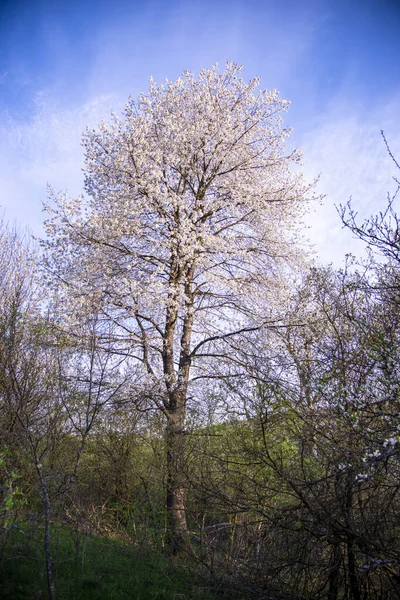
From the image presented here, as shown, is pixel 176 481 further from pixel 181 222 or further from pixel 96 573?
pixel 181 222

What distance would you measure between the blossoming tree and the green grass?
2.42 meters

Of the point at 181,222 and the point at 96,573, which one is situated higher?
the point at 181,222

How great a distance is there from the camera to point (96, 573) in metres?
6.60

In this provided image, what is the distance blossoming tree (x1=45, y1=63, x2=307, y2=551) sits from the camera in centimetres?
970

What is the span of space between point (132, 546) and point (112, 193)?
7.03 m

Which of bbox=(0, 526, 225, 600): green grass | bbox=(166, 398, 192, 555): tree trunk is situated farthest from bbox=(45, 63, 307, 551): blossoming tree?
bbox=(0, 526, 225, 600): green grass

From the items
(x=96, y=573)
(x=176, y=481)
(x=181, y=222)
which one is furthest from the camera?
(x=181, y=222)

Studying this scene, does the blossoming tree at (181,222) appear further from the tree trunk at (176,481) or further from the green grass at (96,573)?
the green grass at (96,573)

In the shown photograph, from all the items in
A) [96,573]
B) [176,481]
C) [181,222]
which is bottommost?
[96,573]

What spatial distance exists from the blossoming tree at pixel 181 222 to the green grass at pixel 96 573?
2.42 meters

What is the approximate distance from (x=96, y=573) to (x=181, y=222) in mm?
6501

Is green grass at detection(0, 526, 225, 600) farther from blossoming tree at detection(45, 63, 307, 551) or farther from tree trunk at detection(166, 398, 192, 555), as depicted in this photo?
blossoming tree at detection(45, 63, 307, 551)

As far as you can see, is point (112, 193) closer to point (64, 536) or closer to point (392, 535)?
point (64, 536)

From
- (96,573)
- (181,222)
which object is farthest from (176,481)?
(181,222)
